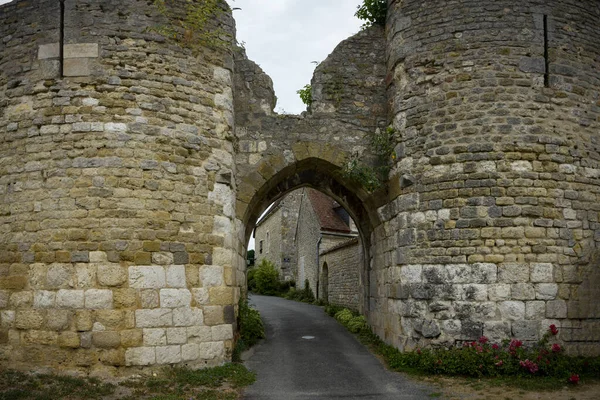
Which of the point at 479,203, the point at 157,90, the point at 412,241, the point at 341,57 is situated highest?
the point at 341,57

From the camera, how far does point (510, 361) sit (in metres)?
7.04

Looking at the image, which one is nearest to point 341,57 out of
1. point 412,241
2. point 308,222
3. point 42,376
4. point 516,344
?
point 412,241

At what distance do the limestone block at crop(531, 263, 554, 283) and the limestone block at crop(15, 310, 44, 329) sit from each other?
6406 mm

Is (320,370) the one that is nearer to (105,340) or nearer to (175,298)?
(175,298)

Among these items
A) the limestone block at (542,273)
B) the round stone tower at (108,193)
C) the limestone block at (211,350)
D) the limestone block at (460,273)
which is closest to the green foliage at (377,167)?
the limestone block at (460,273)

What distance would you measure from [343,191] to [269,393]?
16.8 ft

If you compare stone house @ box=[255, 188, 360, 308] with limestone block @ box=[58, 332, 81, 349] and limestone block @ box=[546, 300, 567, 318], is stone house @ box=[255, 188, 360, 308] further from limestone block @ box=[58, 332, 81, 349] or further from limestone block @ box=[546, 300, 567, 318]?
limestone block @ box=[58, 332, 81, 349]

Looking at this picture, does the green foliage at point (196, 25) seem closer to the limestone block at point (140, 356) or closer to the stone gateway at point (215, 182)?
the stone gateway at point (215, 182)

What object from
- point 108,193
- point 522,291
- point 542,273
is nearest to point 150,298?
point 108,193

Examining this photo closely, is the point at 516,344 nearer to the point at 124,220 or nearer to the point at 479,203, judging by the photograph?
the point at 479,203

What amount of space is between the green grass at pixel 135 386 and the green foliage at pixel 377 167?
379 centimetres

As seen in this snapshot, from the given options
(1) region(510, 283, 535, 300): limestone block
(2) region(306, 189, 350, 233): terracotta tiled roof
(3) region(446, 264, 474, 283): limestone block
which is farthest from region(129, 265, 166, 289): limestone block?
(2) region(306, 189, 350, 233): terracotta tiled roof

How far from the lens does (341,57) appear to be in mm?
9656

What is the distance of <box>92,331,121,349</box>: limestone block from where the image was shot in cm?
654
